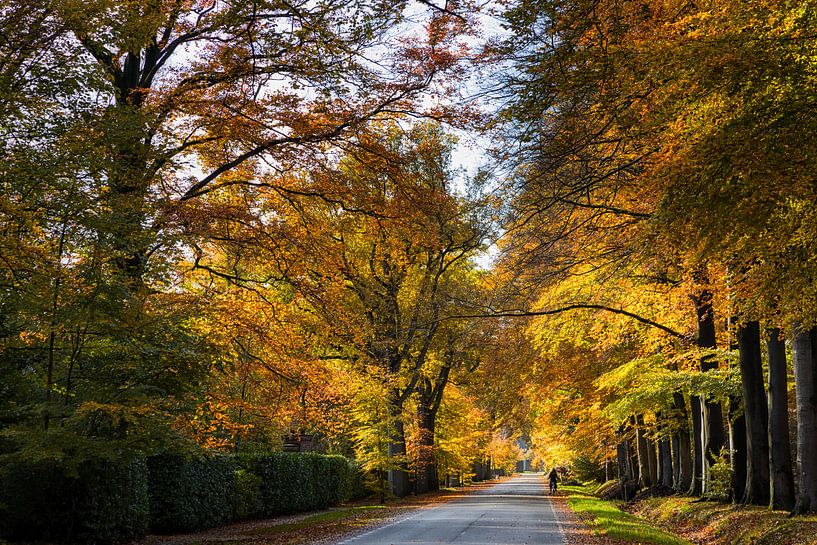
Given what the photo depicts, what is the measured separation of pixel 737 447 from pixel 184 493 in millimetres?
13810

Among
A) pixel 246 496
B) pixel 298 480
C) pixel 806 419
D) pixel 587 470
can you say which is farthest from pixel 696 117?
pixel 587 470

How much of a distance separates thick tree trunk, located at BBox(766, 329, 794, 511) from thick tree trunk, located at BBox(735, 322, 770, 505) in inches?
44.3

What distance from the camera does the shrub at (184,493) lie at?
666 inches

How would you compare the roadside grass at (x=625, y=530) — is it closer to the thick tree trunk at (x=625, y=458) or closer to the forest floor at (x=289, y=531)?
the forest floor at (x=289, y=531)

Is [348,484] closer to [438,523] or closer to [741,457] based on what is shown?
[438,523]

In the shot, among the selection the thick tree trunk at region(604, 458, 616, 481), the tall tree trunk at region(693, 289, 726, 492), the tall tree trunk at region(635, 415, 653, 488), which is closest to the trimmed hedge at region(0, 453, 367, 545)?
the tall tree trunk at region(693, 289, 726, 492)

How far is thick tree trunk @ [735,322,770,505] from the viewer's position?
16109 millimetres

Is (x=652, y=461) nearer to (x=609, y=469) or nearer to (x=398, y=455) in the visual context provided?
(x=398, y=455)

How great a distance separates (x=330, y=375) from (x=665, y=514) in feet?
35.7

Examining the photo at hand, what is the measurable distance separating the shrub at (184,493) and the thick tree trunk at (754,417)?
483 inches

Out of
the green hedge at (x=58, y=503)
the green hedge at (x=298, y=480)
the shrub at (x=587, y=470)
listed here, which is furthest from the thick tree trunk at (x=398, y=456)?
the shrub at (x=587, y=470)

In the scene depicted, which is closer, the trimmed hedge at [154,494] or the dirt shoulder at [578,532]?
the trimmed hedge at [154,494]

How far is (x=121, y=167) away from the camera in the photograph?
1212 centimetres

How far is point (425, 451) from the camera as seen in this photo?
113 ft
